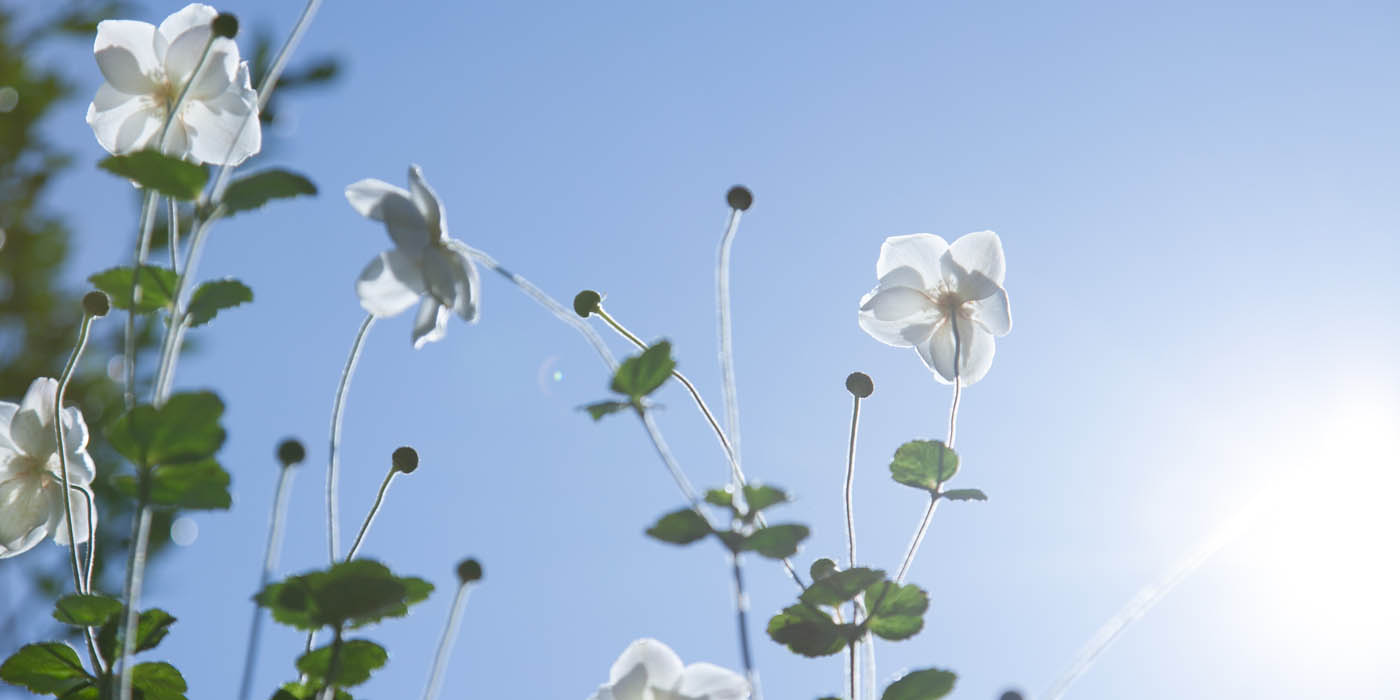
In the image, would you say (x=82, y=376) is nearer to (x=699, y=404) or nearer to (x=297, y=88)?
(x=297, y=88)

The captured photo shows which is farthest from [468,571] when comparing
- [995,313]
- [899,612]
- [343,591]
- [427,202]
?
[995,313]

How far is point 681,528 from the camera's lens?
0.87 meters

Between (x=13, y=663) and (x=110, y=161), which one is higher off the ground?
(x=110, y=161)

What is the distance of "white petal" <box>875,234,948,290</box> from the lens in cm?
142

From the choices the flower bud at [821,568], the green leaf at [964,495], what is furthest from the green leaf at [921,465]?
the flower bud at [821,568]

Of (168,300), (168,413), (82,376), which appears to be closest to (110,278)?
(168,300)

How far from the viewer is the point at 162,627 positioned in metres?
1.03

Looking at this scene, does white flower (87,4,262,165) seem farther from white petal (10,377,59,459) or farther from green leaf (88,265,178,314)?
white petal (10,377,59,459)

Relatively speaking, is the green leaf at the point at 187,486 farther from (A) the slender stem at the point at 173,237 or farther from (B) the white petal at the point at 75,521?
(B) the white petal at the point at 75,521

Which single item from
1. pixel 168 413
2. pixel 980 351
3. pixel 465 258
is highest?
pixel 980 351

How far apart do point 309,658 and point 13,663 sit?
323 millimetres

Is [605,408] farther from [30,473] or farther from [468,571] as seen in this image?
[30,473]

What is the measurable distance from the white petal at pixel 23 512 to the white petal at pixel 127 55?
47 centimetres

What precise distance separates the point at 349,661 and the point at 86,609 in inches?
9.6
